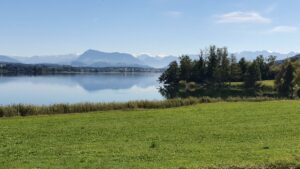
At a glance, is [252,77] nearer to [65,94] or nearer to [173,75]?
[173,75]

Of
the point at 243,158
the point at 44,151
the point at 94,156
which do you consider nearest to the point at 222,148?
the point at 243,158

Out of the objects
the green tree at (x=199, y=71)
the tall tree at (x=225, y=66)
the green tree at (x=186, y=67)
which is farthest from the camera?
the green tree at (x=186, y=67)

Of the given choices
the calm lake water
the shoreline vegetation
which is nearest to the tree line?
the calm lake water

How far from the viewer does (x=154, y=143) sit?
587 inches

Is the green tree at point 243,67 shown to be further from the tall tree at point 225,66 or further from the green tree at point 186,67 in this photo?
the green tree at point 186,67

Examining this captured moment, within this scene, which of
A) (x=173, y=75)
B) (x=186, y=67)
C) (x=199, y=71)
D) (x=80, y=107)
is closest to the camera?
(x=80, y=107)

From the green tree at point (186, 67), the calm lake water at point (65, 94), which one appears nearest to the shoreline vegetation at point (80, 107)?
the calm lake water at point (65, 94)

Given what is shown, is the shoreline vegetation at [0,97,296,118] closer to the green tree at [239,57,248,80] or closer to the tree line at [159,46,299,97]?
the tree line at [159,46,299,97]

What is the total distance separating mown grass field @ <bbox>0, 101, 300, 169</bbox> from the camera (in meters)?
12.0

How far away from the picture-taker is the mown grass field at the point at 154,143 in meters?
12.0

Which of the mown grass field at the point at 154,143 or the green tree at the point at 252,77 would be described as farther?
the green tree at the point at 252,77

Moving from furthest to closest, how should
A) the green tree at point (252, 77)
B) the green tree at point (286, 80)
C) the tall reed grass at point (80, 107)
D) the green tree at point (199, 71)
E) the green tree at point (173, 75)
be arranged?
the green tree at point (173, 75), the green tree at point (199, 71), the green tree at point (252, 77), the green tree at point (286, 80), the tall reed grass at point (80, 107)

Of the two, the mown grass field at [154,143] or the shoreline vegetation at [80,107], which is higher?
the shoreline vegetation at [80,107]

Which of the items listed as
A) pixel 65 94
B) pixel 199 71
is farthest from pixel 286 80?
pixel 199 71
